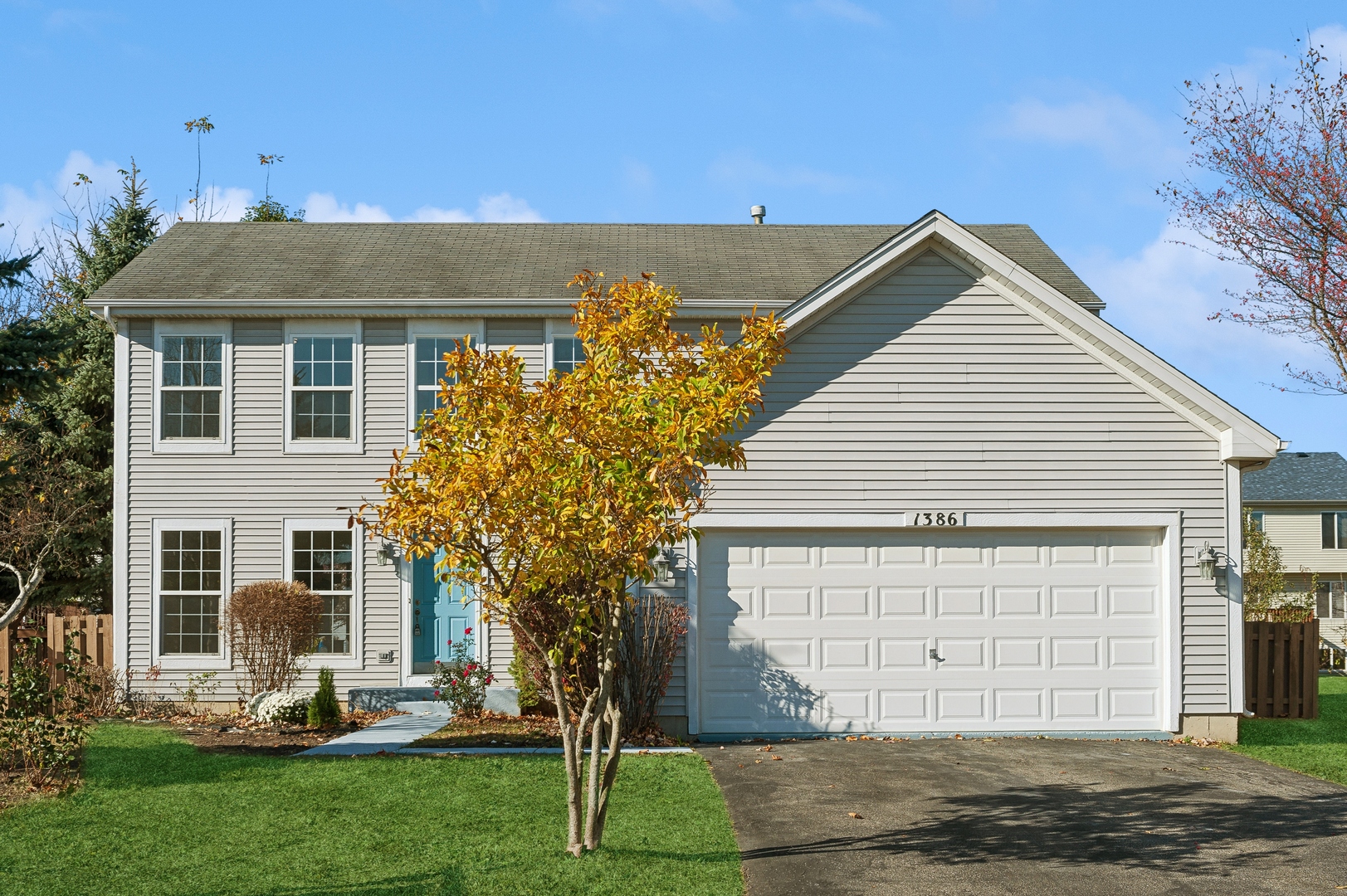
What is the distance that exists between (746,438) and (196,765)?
665cm

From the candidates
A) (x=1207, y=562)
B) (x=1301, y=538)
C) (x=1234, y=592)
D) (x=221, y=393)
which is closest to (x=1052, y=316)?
(x=1207, y=562)

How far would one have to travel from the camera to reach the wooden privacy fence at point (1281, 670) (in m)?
14.9

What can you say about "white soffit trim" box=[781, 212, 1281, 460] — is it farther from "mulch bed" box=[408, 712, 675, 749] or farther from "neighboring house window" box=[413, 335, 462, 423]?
"neighboring house window" box=[413, 335, 462, 423]

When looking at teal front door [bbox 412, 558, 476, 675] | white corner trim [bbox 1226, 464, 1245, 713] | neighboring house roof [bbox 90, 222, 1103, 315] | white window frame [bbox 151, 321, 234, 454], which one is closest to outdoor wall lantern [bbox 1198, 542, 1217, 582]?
white corner trim [bbox 1226, 464, 1245, 713]

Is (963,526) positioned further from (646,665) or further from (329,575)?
(329,575)

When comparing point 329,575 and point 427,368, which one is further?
point 427,368

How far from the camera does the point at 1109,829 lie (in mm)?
8883

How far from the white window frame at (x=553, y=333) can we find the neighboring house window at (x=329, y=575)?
3.78m

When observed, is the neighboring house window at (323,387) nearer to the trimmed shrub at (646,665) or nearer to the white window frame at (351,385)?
the white window frame at (351,385)

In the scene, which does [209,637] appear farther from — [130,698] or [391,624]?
[391,624]

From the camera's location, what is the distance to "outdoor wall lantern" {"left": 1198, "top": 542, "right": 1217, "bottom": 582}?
13.3 m

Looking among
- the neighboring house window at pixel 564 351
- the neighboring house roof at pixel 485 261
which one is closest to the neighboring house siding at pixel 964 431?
the neighboring house roof at pixel 485 261

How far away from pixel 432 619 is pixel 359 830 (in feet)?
26.6

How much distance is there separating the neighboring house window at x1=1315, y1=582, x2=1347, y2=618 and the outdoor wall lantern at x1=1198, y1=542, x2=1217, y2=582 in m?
30.8
